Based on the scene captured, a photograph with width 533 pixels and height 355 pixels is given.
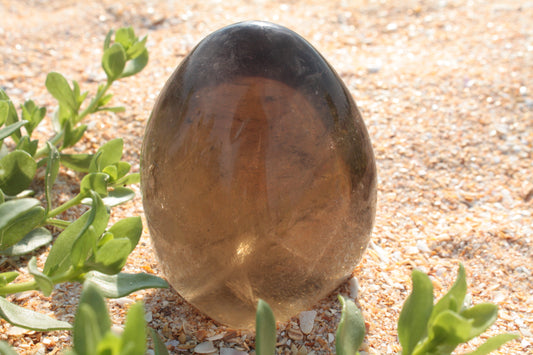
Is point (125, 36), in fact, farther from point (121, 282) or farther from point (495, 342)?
point (495, 342)

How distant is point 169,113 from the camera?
121 centimetres

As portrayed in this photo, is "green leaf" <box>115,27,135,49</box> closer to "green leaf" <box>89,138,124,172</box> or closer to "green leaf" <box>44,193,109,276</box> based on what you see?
"green leaf" <box>89,138,124,172</box>

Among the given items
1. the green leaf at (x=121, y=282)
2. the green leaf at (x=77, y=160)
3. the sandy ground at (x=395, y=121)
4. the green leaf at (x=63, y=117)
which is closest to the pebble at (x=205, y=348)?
the sandy ground at (x=395, y=121)

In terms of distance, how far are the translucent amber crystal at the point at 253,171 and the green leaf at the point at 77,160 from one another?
0.44 m

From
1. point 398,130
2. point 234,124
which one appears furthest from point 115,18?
point 234,124

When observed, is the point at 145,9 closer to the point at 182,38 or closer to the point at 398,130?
the point at 182,38

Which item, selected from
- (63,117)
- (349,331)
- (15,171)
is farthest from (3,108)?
(349,331)

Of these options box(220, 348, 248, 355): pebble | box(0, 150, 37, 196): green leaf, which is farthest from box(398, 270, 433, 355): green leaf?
box(0, 150, 37, 196): green leaf

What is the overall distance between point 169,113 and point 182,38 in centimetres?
172

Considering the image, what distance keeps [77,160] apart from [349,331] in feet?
3.07

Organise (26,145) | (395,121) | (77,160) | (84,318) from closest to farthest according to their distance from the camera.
Answer: (84,318) < (26,145) < (77,160) < (395,121)

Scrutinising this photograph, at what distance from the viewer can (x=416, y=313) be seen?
1.01m

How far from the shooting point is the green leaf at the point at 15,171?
1339 mm

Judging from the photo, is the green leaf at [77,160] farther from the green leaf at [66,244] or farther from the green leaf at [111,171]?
the green leaf at [66,244]
